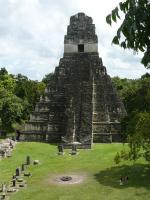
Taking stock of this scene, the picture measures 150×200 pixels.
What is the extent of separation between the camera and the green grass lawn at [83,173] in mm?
19844

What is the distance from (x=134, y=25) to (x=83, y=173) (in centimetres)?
1949

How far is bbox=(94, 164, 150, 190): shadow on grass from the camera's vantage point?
71.6 feet

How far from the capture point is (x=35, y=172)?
2522 centimetres

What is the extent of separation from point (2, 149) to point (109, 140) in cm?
1097

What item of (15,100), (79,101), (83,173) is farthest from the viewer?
(15,100)

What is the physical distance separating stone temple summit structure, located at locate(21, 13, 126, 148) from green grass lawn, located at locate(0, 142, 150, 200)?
12.5 ft

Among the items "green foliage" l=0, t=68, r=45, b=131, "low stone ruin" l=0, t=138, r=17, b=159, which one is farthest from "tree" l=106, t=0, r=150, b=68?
"green foliage" l=0, t=68, r=45, b=131

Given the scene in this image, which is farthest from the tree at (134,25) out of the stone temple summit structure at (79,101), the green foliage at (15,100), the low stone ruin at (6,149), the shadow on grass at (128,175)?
the green foliage at (15,100)

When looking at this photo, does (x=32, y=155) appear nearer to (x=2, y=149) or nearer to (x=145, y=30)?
(x=2, y=149)

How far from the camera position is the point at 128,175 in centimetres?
2358

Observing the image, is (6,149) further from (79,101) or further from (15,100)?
(15,100)

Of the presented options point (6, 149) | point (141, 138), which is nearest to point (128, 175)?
point (141, 138)

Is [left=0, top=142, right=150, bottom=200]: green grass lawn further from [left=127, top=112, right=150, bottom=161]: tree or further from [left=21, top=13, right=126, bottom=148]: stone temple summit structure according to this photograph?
[left=21, top=13, right=126, bottom=148]: stone temple summit structure

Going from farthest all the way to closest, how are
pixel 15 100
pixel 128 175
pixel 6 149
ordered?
1. pixel 15 100
2. pixel 6 149
3. pixel 128 175
